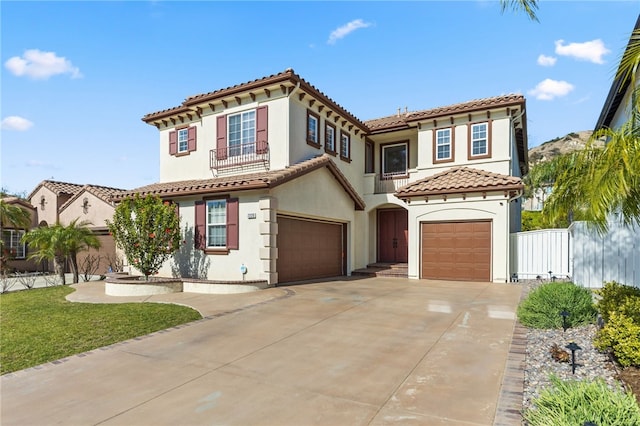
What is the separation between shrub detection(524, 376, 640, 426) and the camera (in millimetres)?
2938

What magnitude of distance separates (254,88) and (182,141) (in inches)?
203

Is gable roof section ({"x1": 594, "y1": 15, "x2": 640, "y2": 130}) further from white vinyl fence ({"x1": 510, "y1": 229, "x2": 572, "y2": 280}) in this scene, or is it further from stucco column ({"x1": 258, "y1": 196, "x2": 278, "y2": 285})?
stucco column ({"x1": 258, "y1": 196, "x2": 278, "y2": 285})

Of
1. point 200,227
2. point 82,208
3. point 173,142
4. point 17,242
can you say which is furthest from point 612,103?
point 17,242

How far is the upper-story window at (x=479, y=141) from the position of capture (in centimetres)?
1649

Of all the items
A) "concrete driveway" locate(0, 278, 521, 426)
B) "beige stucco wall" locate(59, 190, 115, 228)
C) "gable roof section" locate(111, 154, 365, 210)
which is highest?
"gable roof section" locate(111, 154, 365, 210)

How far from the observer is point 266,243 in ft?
41.3

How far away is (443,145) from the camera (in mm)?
17453

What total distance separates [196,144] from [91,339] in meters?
11.4

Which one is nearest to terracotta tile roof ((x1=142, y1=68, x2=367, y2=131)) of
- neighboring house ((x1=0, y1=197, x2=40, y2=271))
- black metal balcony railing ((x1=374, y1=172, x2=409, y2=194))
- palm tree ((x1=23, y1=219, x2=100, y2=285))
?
black metal balcony railing ((x1=374, y1=172, x2=409, y2=194))

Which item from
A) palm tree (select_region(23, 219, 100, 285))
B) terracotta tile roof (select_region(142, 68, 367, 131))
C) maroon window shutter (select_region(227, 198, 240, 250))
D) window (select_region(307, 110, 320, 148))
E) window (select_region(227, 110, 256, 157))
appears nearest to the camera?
maroon window shutter (select_region(227, 198, 240, 250))

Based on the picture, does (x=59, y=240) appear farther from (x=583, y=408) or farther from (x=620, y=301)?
(x=620, y=301)

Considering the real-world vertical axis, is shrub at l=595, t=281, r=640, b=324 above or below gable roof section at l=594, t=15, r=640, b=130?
below

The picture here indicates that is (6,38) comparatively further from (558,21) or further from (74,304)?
(558,21)

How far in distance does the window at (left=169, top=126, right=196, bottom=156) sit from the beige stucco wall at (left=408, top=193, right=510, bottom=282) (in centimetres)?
1033
